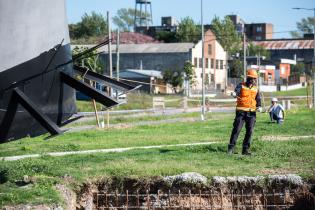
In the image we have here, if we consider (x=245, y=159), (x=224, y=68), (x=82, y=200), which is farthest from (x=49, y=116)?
(x=224, y=68)

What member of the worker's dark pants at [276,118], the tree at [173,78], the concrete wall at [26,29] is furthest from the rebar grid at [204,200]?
the tree at [173,78]

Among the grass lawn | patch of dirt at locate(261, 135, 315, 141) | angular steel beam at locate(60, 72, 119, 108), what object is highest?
angular steel beam at locate(60, 72, 119, 108)

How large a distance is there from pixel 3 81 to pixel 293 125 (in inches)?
595

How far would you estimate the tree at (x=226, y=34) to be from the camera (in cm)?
10360

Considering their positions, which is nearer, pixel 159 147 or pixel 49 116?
pixel 49 116

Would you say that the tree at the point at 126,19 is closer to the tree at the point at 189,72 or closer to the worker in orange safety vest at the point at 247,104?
the tree at the point at 189,72

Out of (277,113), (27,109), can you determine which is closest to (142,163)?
(27,109)

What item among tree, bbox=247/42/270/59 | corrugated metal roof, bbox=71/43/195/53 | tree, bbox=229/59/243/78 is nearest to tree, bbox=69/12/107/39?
corrugated metal roof, bbox=71/43/195/53

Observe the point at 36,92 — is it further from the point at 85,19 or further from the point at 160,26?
the point at 160,26

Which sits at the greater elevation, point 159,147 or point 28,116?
point 28,116

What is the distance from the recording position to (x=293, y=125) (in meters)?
25.3

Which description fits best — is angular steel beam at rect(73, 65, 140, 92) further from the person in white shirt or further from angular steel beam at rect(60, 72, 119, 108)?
the person in white shirt

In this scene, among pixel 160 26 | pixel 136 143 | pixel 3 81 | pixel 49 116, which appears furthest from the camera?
pixel 160 26

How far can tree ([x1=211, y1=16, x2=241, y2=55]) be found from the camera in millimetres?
103600
